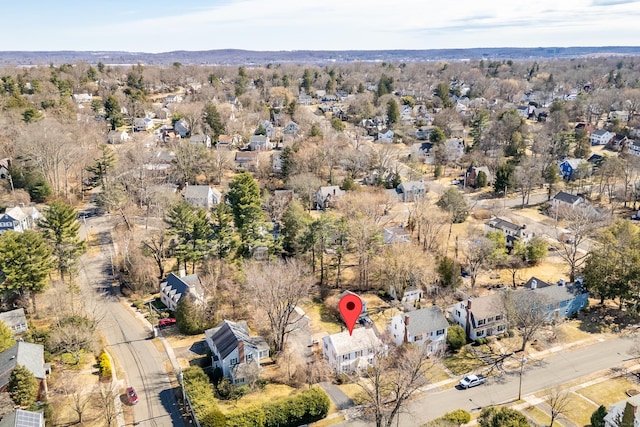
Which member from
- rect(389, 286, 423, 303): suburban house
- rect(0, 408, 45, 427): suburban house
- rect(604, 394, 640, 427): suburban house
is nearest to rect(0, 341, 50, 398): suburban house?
rect(0, 408, 45, 427): suburban house

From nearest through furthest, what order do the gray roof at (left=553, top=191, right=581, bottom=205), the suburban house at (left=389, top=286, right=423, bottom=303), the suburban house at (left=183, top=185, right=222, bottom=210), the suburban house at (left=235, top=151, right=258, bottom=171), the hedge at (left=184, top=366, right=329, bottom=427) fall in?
the hedge at (left=184, top=366, right=329, bottom=427) < the suburban house at (left=389, top=286, right=423, bottom=303) < the gray roof at (left=553, top=191, right=581, bottom=205) < the suburban house at (left=183, top=185, right=222, bottom=210) < the suburban house at (left=235, top=151, right=258, bottom=171)

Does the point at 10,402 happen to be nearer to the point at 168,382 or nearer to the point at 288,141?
the point at 168,382

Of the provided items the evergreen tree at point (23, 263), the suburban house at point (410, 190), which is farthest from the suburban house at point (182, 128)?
the evergreen tree at point (23, 263)

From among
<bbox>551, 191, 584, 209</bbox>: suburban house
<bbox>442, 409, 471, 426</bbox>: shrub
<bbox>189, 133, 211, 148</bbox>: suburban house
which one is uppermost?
<bbox>189, 133, 211, 148</bbox>: suburban house

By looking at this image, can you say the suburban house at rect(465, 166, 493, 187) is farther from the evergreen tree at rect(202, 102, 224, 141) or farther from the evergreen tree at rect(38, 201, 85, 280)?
the evergreen tree at rect(38, 201, 85, 280)

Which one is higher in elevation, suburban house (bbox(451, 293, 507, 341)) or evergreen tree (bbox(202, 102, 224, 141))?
evergreen tree (bbox(202, 102, 224, 141))

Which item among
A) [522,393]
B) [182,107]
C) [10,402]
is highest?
[182,107]

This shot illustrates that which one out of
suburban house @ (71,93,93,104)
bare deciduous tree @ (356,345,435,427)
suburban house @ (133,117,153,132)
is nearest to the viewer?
bare deciduous tree @ (356,345,435,427)

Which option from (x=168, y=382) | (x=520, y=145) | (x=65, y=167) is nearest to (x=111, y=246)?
(x=65, y=167)
